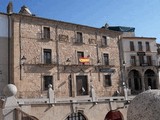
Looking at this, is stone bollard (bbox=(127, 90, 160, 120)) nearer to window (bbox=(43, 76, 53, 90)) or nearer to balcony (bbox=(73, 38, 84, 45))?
window (bbox=(43, 76, 53, 90))

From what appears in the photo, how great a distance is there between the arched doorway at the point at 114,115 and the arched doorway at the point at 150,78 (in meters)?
14.4

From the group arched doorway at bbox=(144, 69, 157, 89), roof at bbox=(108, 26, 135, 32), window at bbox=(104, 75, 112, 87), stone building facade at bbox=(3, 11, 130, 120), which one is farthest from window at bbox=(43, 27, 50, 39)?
arched doorway at bbox=(144, 69, 157, 89)

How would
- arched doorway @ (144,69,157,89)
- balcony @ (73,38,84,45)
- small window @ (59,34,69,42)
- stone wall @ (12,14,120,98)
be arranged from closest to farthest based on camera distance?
stone wall @ (12,14,120,98), small window @ (59,34,69,42), balcony @ (73,38,84,45), arched doorway @ (144,69,157,89)

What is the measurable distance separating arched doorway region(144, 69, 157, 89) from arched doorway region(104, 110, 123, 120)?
14364mm

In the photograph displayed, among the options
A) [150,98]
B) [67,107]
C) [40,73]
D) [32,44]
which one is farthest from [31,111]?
[150,98]

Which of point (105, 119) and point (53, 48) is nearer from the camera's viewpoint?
point (105, 119)

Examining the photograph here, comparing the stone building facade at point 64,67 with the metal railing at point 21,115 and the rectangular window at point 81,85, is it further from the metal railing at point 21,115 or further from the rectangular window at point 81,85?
the metal railing at point 21,115

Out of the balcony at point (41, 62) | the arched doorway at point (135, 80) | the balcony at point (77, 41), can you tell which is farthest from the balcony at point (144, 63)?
the balcony at point (41, 62)

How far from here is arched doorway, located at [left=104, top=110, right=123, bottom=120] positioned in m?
22.2

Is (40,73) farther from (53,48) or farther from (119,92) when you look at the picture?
(119,92)

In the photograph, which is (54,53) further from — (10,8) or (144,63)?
(144,63)

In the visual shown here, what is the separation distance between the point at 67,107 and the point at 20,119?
1301cm

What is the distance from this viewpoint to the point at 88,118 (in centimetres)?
2058

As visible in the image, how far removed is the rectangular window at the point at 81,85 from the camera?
26.8 meters
